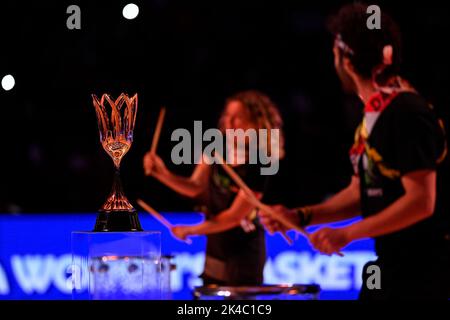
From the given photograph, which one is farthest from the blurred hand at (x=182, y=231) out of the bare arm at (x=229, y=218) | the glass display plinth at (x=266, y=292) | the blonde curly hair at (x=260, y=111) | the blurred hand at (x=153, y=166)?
the glass display plinth at (x=266, y=292)

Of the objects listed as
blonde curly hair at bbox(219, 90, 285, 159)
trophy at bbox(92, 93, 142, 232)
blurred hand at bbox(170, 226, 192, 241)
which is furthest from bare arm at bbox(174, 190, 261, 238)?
trophy at bbox(92, 93, 142, 232)

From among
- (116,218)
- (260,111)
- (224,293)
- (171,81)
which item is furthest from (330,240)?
(171,81)

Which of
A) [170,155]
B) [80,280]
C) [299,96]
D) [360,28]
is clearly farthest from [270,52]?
[80,280]

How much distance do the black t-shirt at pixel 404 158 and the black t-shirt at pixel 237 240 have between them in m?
1.51

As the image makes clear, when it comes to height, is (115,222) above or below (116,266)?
above

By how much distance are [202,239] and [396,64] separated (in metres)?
2.69

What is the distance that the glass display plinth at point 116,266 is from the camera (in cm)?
240

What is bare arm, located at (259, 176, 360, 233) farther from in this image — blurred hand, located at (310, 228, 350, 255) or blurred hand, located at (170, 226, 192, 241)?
blurred hand, located at (170, 226, 192, 241)

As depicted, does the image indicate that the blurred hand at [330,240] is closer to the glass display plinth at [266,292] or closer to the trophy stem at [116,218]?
the glass display plinth at [266,292]

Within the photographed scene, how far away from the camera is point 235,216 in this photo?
4570 mm

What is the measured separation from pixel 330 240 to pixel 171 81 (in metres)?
3.88

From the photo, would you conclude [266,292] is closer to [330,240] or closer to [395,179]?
[330,240]
